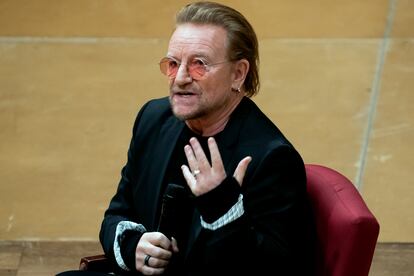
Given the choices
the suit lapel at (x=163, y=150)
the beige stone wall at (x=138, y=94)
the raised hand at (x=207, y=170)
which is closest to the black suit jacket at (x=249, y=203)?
the suit lapel at (x=163, y=150)

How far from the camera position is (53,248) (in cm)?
371

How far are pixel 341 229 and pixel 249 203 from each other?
0.78ft

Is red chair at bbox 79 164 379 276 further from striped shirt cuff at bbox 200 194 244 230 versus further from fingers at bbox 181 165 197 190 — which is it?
fingers at bbox 181 165 197 190

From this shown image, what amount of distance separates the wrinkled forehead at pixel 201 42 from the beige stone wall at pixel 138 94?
5.13 feet

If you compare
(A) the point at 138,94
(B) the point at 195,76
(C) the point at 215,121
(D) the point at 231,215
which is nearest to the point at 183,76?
(B) the point at 195,76

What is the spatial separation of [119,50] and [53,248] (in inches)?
49.0

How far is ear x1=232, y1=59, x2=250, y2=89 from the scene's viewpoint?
2.45m

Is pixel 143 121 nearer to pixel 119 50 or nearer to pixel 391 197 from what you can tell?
pixel 391 197

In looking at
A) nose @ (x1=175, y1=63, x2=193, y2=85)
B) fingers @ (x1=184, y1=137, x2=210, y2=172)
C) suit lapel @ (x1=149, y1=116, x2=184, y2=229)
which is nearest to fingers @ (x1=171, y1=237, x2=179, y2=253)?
suit lapel @ (x1=149, y1=116, x2=184, y2=229)

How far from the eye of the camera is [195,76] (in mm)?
2406

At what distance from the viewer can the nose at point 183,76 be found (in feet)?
7.88

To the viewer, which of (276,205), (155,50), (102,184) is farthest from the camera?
(155,50)

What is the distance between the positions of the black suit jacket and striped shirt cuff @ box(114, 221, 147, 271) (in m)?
0.03

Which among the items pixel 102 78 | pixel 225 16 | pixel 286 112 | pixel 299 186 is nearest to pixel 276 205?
pixel 299 186
